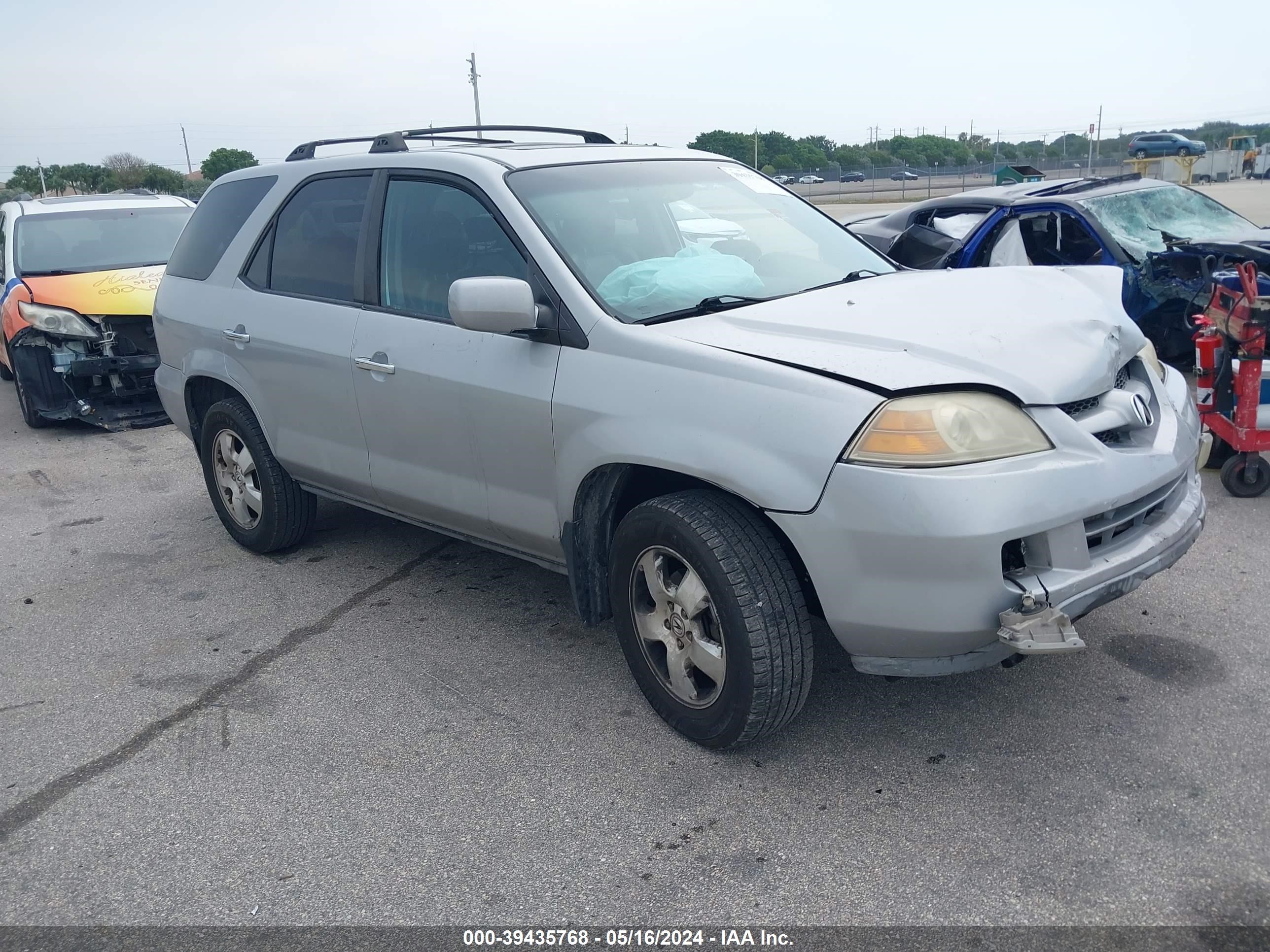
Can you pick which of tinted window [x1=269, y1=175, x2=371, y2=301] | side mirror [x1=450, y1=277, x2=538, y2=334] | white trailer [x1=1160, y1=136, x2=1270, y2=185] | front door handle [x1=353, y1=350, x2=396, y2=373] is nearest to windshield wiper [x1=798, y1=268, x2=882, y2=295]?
side mirror [x1=450, y1=277, x2=538, y2=334]

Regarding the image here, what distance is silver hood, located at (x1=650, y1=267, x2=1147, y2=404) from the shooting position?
2.82 metres

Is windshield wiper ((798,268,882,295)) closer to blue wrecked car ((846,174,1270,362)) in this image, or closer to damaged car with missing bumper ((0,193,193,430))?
blue wrecked car ((846,174,1270,362))

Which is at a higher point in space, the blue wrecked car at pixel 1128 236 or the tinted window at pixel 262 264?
the tinted window at pixel 262 264

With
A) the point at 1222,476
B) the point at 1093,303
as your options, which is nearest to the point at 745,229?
the point at 1093,303

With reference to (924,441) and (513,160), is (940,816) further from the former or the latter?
(513,160)

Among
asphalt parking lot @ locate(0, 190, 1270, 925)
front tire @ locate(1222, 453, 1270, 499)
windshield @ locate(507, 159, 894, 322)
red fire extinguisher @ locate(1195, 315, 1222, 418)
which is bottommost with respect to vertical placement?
asphalt parking lot @ locate(0, 190, 1270, 925)

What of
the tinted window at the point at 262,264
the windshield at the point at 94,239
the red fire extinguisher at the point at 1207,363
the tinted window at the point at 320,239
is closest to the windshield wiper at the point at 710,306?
the tinted window at the point at 320,239

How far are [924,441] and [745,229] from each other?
1.59 meters

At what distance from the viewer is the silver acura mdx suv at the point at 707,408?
8.79ft

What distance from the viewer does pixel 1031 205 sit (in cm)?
774

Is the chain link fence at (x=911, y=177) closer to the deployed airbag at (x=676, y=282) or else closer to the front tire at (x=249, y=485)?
the front tire at (x=249, y=485)

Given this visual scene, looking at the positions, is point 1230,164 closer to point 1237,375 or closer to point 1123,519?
point 1237,375

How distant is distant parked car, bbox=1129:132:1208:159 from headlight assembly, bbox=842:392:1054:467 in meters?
42.3

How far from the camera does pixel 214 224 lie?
5105 millimetres
